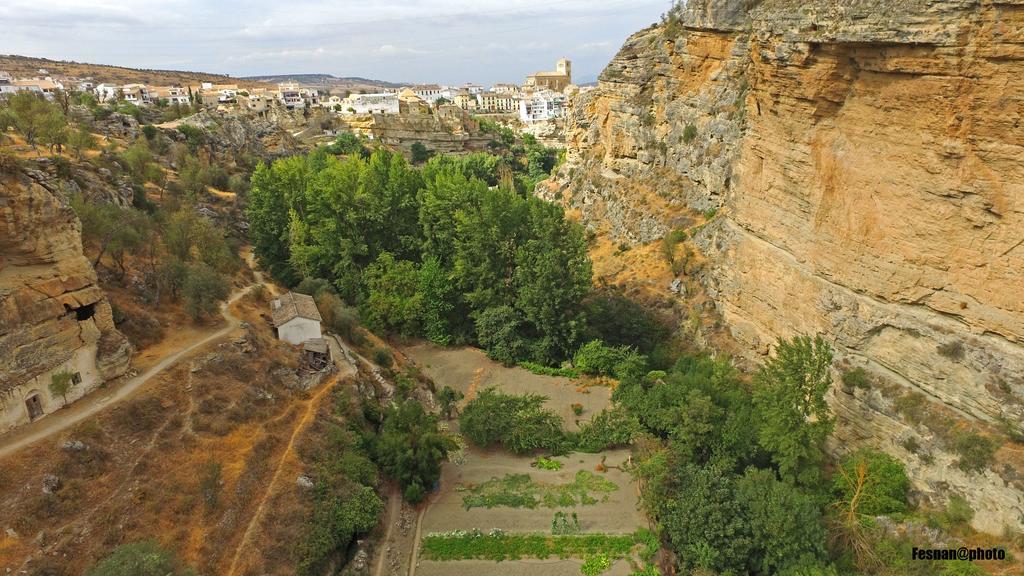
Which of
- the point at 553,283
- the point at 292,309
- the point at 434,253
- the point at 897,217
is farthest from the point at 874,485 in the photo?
the point at 434,253

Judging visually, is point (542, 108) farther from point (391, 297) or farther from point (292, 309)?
point (292, 309)

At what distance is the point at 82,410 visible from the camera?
18391mm

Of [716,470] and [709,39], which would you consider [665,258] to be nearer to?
[709,39]

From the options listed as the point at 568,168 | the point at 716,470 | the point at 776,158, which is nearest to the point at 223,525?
the point at 716,470

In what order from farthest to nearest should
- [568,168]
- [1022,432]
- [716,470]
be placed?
[568,168] → [716,470] → [1022,432]

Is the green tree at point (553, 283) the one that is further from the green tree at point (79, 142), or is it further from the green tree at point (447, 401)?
the green tree at point (79, 142)

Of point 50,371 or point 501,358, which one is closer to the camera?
point 50,371

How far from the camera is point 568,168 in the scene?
49969 mm

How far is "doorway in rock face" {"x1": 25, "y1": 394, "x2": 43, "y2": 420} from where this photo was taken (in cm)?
1731

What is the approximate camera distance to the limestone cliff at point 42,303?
1692 cm

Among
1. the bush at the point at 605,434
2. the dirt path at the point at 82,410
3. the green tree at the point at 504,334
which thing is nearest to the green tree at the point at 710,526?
the bush at the point at 605,434

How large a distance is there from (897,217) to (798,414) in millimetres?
6701

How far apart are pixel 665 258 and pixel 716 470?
1627 cm

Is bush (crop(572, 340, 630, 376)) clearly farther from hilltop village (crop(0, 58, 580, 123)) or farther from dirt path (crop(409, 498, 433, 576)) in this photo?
hilltop village (crop(0, 58, 580, 123))
